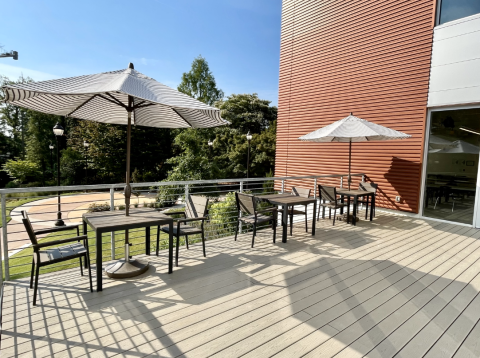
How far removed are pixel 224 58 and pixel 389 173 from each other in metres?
20.4

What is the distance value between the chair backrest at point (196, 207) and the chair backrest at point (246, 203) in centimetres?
70

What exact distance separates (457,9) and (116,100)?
721cm

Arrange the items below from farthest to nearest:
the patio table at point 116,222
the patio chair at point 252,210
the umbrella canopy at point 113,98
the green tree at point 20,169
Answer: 1. the green tree at point 20,169
2. the patio chair at point 252,210
3. the patio table at point 116,222
4. the umbrella canopy at point 113,98

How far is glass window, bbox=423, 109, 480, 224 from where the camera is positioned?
223 inches

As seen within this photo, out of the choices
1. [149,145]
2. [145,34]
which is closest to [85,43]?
[145,34]

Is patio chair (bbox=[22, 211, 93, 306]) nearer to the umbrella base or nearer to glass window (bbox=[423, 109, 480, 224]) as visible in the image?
the umbrella base

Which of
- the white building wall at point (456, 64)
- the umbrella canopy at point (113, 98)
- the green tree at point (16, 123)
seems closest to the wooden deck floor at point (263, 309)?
the umbrella canopy at point (113, 98)

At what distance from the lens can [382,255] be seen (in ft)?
12.5

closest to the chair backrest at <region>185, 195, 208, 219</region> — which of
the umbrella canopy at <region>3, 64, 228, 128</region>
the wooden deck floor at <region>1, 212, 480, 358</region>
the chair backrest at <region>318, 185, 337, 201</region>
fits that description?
the wooden deck floor at <region>1, 212, 480, 358</region>

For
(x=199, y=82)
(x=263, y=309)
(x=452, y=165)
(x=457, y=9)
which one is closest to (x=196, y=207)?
(x=263, y=309)

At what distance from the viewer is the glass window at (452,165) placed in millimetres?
5668

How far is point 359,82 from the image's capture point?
293 inches

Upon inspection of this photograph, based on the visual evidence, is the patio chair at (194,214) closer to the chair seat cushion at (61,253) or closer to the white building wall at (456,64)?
the chair seat cushion at (61,253)

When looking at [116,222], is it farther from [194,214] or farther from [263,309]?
[263,309]
